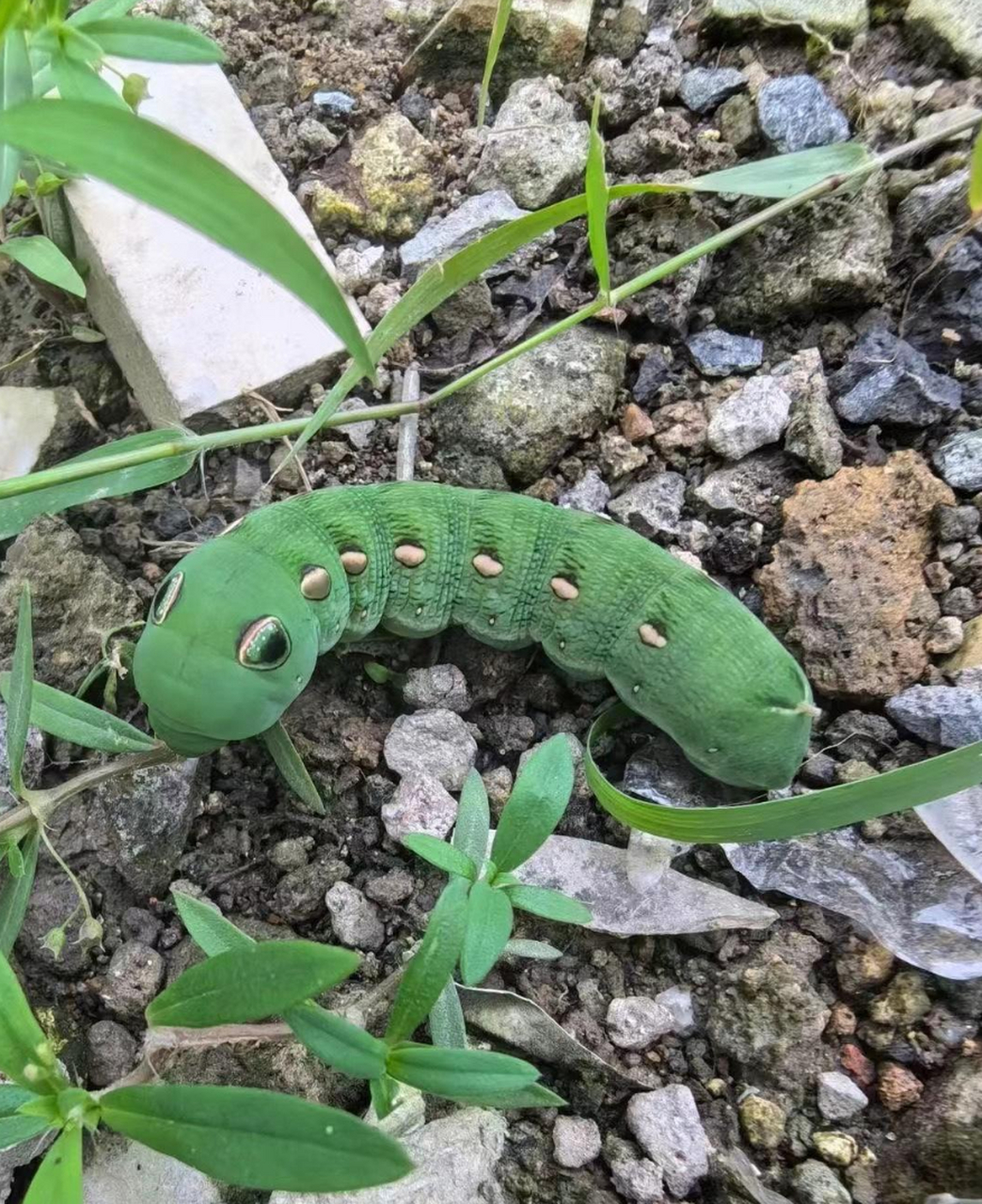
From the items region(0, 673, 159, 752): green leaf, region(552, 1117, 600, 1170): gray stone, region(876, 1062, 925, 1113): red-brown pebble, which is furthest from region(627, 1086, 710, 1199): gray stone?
region(0, 673, 159, 752): green leaf

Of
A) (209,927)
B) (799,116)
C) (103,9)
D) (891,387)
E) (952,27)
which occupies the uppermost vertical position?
(952,27)

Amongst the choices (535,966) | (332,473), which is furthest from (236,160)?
(535,966)

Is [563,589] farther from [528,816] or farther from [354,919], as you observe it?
[354,919]

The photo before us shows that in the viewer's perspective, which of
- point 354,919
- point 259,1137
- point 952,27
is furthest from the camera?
point 952,27

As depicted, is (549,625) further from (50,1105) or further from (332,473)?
(50,1105)

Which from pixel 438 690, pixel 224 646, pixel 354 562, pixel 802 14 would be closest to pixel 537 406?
pixel 354 562

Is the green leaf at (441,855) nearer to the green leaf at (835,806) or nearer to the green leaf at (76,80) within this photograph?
the green leaf at (835,806)

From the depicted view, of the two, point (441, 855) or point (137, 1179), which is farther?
point (137, 1179)

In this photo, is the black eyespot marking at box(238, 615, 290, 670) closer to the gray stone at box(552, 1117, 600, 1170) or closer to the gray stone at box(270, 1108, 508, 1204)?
the gray stone at box(270, 1108, 508, 1204)
